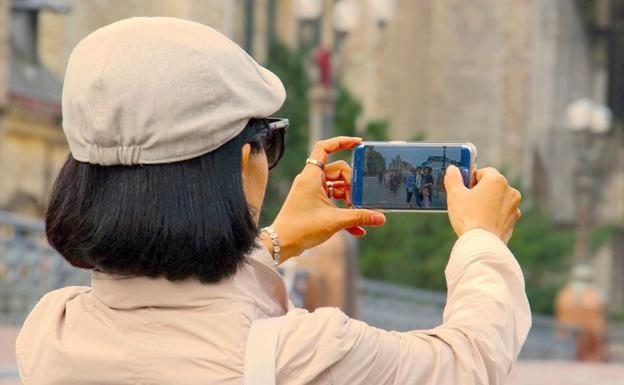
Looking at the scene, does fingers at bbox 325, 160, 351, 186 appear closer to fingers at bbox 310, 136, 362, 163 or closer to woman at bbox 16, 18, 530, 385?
fingers at bbox 310, 136, 362, 163

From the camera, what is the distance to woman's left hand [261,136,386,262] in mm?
2727

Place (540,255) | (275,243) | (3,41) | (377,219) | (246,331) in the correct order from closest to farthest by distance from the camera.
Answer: (246,331), (377,219), (275,243), (3,41), (540,255)

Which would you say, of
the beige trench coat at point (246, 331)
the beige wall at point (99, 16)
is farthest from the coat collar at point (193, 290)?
the beige wall at point (99, 16)

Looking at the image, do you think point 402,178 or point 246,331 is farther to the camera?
point 402,178

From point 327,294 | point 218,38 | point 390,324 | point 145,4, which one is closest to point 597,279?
point 145,4

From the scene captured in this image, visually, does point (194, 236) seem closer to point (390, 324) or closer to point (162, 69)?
point (162, 69)

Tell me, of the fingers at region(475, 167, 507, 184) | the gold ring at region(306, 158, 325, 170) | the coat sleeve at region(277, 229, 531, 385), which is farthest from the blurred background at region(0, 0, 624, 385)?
the coat sleeve at region(277, 229, 531, 385)

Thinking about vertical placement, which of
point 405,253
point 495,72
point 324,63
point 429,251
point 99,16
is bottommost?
point 429,251

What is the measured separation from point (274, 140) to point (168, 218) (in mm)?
298

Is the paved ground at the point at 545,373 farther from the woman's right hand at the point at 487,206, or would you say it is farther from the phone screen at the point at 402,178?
the woman's right hand at the point at 487,206

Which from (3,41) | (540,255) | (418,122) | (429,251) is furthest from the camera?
(418,122)

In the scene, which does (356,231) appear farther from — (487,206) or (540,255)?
(540,255)

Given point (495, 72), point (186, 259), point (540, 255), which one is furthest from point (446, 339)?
point (495, 72)

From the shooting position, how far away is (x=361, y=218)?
2686mm
